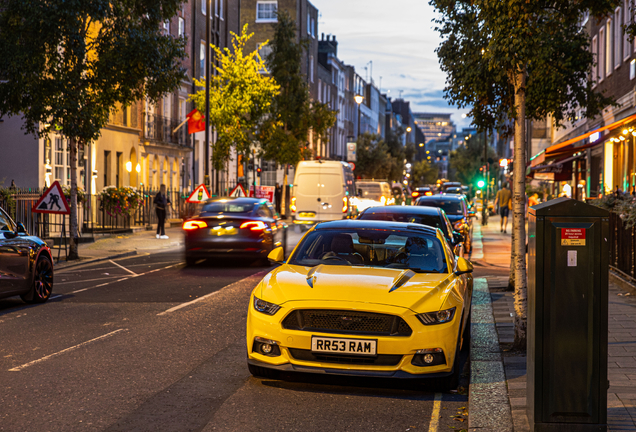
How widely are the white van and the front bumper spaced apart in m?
23.3

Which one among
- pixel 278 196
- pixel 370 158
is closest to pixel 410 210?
pixel 278 196

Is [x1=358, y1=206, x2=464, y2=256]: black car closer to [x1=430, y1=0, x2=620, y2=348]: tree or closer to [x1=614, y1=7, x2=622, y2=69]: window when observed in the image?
[x1=430, y1=0, x2=620, y2=348]: tree

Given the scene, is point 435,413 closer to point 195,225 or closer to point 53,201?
point 195,225

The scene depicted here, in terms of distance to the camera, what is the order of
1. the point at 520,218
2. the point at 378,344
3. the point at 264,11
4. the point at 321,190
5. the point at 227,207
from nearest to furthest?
1. the point at 378,344
2. the point at 520,218
3. the point at 227,207
4. the point at 321,190
5. the point at 264,11

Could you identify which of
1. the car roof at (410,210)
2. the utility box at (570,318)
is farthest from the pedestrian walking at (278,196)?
the utility box at (570,318)

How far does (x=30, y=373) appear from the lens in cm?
714

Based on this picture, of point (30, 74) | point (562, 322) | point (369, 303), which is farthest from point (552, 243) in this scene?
point (30, 74)

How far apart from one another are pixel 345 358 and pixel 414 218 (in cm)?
779

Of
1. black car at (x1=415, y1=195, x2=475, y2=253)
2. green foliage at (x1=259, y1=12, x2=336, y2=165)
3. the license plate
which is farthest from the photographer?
green foliage at (x1=259, y1=12, x2=336, y2=165)

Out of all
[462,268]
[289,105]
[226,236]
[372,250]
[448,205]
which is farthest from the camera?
[289,105]

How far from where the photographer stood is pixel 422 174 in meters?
141

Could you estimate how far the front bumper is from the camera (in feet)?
20.7

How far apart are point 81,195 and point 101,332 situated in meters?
18.0

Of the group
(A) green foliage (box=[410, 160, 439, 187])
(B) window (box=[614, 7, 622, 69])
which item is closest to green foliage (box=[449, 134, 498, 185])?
(A) green foliage (box=[410, 160, 439, 187])
